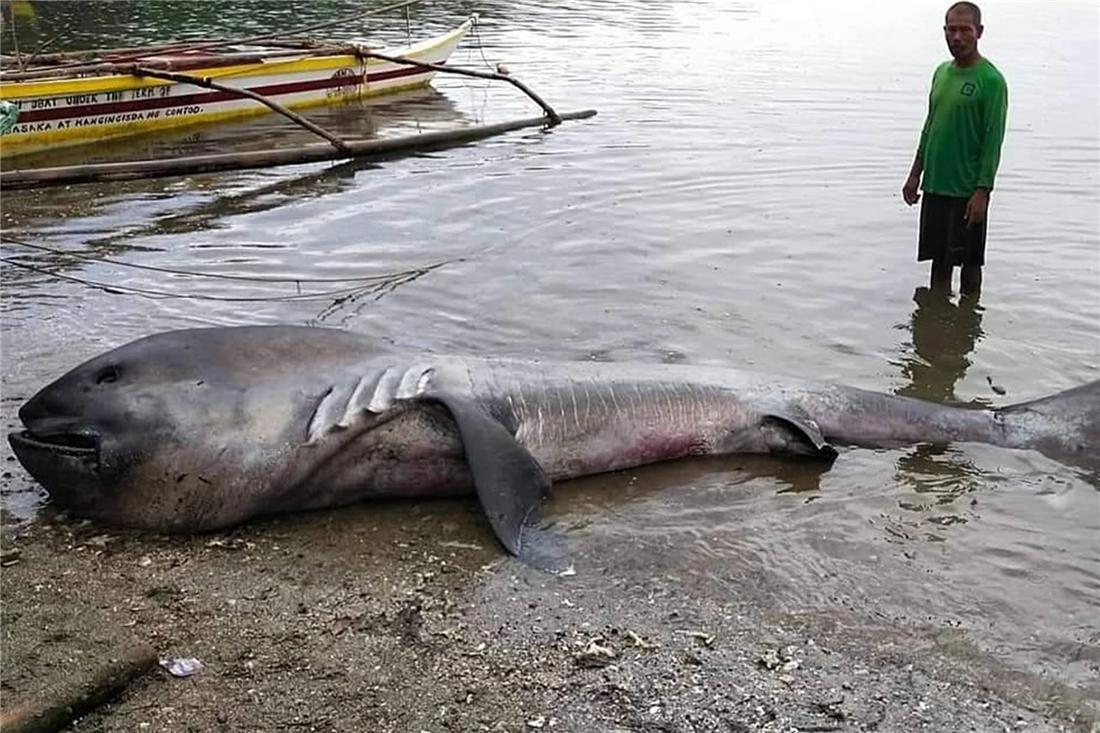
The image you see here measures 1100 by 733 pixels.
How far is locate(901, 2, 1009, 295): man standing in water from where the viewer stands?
7707 mm

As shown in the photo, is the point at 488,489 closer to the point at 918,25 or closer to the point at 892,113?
the point at 892,113

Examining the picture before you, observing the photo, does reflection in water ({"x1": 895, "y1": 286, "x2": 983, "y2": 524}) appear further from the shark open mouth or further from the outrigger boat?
the outrigger boat

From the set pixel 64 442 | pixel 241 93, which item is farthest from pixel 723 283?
pixel 241 93

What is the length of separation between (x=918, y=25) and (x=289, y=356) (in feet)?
101

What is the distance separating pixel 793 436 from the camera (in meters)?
5.81

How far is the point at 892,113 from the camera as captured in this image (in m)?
17.4

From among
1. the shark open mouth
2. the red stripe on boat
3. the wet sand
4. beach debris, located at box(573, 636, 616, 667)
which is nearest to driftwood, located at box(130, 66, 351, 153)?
the red stripe on boat

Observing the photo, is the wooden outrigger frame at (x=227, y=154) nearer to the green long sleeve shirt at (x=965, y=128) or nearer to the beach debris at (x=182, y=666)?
the green long sleeve shirt at (x=965, y=128)

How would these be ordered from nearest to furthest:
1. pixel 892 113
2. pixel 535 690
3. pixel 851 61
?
pixel 535 690
pixel 892 113
pixel 851 61

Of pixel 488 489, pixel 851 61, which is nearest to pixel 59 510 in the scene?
pixel 488 489

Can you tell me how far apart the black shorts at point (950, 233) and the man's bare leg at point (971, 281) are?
19 cm

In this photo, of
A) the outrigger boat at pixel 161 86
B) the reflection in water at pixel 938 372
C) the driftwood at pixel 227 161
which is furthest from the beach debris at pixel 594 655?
the outrigger boat at pixel 161 86

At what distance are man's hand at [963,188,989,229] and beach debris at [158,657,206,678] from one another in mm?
6121

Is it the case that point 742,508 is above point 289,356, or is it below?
below
